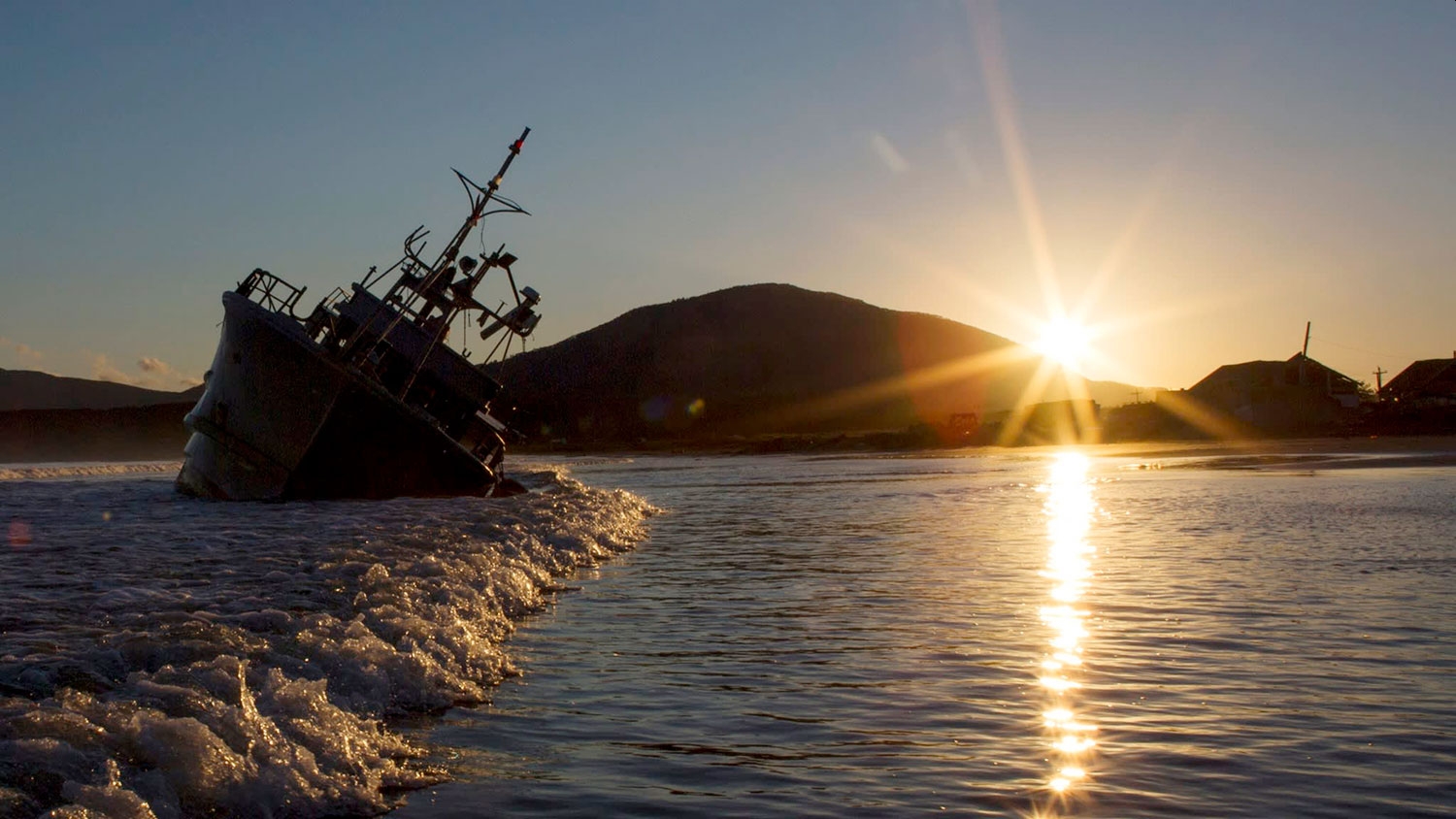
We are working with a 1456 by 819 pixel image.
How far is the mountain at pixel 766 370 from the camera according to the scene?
393 ft

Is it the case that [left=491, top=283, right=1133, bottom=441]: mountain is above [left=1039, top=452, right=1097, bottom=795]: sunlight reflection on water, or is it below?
above

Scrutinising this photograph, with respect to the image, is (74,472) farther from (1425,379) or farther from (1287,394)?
(1425,379)

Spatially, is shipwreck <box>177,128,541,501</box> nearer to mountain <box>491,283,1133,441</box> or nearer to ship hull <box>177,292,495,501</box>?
ship hull <box>177,292,495,501</box>

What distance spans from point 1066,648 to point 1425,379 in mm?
86808

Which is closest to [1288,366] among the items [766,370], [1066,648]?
[766,370]

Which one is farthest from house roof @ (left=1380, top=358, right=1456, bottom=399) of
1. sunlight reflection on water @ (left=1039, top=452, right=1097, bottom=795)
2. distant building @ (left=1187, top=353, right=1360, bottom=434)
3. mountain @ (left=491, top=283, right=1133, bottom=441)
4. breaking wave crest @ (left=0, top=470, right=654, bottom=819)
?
breaking wave crest @ (left=0, top=470, right=654, bottom=819)

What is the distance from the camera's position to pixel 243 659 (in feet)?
22.6

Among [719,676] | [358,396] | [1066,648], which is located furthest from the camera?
[358,396]

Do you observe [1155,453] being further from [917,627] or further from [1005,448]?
[917,627]

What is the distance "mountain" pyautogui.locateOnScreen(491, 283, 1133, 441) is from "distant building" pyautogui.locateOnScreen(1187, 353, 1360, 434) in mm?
38732

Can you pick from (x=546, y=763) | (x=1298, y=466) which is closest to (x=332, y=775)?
(x=546, y=763)

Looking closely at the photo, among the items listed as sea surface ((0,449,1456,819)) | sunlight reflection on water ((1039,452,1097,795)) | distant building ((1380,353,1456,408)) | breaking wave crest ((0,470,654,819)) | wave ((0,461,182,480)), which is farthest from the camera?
distant building ((1380,353,1456,408))

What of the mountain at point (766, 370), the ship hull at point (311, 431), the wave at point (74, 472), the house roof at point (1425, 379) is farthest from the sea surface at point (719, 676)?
the mountain at point (766, 370)

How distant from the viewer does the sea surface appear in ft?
17.1
